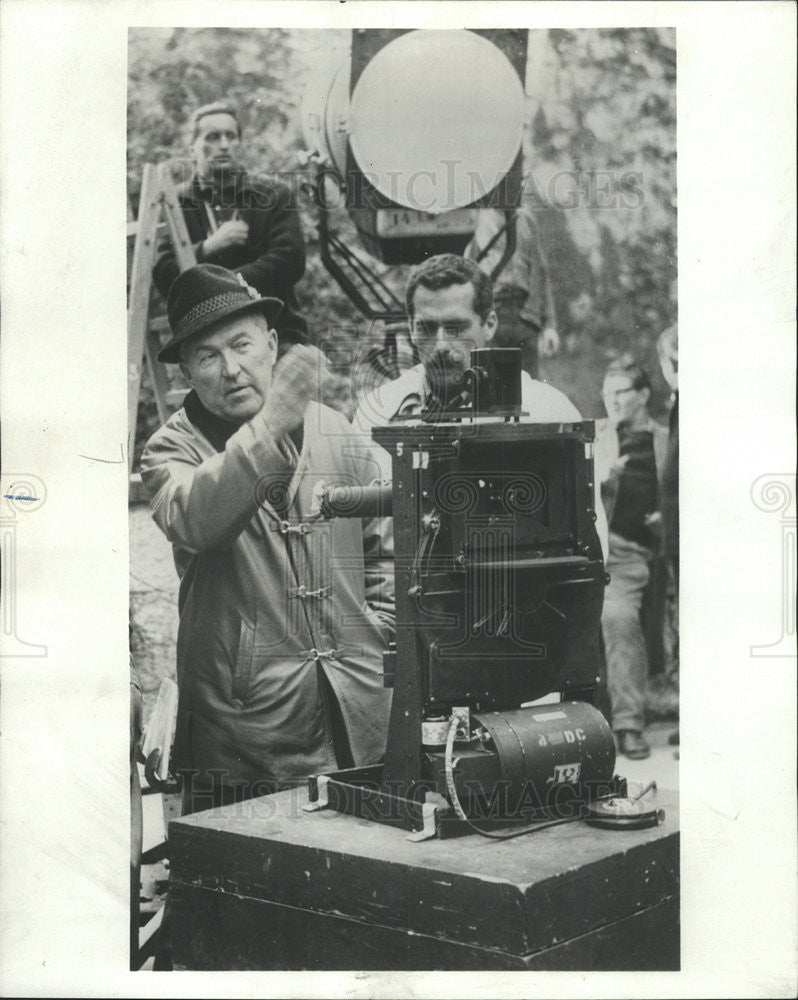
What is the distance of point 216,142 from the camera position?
158 inches

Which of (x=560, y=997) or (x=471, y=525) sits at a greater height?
(x=471, y=525)

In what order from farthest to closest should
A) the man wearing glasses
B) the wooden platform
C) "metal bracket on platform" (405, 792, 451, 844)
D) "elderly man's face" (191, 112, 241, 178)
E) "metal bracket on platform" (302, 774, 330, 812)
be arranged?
the man wearing glasses → "elderly man's face" (191, 112, 241, 178) → "metal bracket on platform" (302, 774, 330, 812) → "metal bracket on platform" (405, 792, 451, 844) → the wooden platform

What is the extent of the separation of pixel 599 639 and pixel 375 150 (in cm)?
172

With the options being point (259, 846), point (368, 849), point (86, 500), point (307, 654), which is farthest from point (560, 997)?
point (86, 500)

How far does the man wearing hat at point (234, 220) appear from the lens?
13.1 feet

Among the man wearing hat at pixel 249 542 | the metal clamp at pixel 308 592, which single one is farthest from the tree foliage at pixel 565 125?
the metal clamp at pixel 308 592

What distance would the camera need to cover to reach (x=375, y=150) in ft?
13.0

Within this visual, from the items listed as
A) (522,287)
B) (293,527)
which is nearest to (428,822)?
(293,527)

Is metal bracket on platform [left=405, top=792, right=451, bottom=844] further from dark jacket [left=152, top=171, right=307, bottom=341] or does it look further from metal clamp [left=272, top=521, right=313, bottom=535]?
dark jacket [left=152, top=171, right=307, bottom=341]

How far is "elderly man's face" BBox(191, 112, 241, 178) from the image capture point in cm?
400

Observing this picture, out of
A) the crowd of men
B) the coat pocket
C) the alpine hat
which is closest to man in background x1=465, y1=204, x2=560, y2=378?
the crowd of men

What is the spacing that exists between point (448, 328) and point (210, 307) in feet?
2.55

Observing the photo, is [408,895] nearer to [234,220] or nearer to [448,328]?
[448,328]

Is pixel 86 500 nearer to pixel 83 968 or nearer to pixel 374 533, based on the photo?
pixel 374 533
